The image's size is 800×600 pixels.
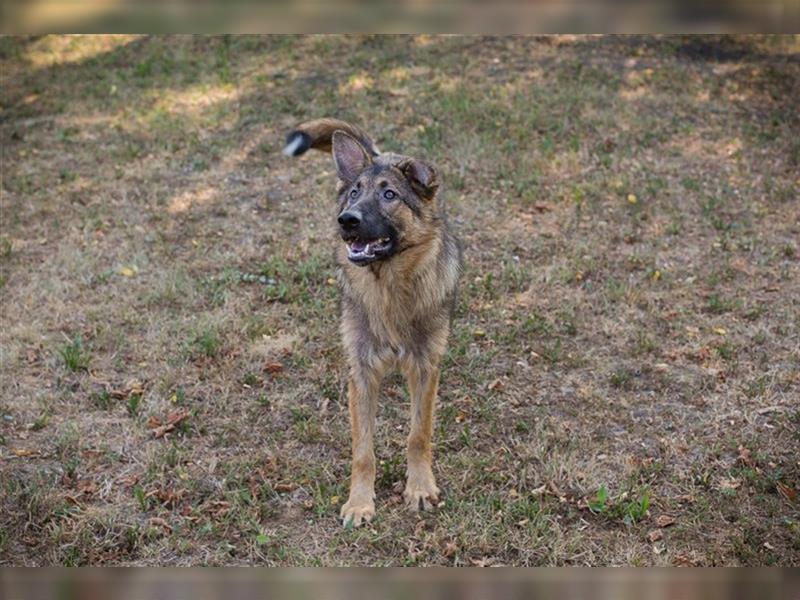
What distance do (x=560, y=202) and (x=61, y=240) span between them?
18.7ft

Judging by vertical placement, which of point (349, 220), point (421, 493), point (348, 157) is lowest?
point (421, 493)

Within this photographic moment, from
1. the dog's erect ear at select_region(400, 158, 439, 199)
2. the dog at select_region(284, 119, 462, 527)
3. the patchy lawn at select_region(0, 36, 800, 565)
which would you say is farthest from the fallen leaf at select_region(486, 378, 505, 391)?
the dog's erect ear at select_region(400, 158, 439, 199)

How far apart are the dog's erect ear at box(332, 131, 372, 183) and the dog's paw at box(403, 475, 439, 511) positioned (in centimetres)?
205

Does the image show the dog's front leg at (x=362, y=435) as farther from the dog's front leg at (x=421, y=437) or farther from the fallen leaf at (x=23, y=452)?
the fallen leaf at (x=23, y=452)

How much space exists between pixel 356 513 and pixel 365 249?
1.72m

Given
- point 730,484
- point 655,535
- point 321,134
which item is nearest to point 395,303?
point 321,134

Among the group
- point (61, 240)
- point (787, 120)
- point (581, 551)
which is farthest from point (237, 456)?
point (787, 120)

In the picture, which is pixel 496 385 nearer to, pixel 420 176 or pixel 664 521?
pixel 664 521

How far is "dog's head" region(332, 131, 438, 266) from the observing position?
Answer: 5.19 metres

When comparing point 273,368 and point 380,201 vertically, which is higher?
point 380,201

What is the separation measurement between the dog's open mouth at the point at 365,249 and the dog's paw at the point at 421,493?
158cm

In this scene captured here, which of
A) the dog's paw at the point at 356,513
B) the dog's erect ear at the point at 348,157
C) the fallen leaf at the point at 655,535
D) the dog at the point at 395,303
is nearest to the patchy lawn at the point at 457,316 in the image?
the fallen leaf at the point at 655,535

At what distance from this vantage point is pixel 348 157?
563 cm

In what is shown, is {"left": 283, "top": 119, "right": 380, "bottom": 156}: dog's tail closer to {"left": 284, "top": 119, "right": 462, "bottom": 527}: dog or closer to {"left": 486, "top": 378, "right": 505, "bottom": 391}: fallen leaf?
{"left": 284, "top": 119, "right": 462, "bottom": 527}: dog
